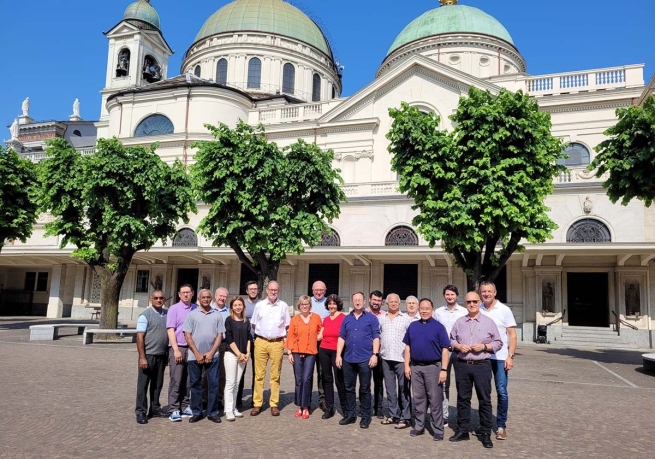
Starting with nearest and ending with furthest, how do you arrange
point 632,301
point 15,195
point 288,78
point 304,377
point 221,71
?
point 304,377 < point 632,301 < point 15,195 < point 221,71 < point 288,78

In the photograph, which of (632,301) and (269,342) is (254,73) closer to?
(632,301)

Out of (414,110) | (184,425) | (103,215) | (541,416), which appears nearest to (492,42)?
(414,110)

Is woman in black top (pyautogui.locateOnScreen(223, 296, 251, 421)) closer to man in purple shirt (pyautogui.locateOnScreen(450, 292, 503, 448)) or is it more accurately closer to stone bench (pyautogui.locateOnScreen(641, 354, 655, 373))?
man in purple shirt (pyautogui.locateOnScreen(450, 292, 503, 448))

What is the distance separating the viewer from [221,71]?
43.3 metres

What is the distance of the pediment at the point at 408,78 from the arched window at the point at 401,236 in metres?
8.67

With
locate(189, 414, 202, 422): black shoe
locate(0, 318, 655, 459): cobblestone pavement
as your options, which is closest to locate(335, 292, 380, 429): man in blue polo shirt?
locate(0, 318, 655, 459): cobblestone pavement

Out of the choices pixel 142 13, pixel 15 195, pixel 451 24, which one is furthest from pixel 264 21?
pixel 15 195

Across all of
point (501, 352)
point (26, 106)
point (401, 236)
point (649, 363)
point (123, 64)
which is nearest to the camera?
point (501, 352)

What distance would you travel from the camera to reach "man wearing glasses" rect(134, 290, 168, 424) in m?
7.30

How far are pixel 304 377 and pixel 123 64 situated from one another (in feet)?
132

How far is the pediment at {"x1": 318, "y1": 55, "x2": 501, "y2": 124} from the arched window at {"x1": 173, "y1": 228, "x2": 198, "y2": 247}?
9760 mm

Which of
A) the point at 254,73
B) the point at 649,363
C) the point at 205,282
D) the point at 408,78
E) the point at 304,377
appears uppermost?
the point at 254,73

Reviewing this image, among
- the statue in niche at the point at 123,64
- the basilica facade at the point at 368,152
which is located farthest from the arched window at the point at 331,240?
the statue in niche at the point at 123,64

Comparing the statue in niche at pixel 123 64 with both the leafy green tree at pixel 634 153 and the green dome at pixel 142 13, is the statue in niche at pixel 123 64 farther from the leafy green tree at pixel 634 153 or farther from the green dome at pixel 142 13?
the leafy green tree at pixel 634 153
